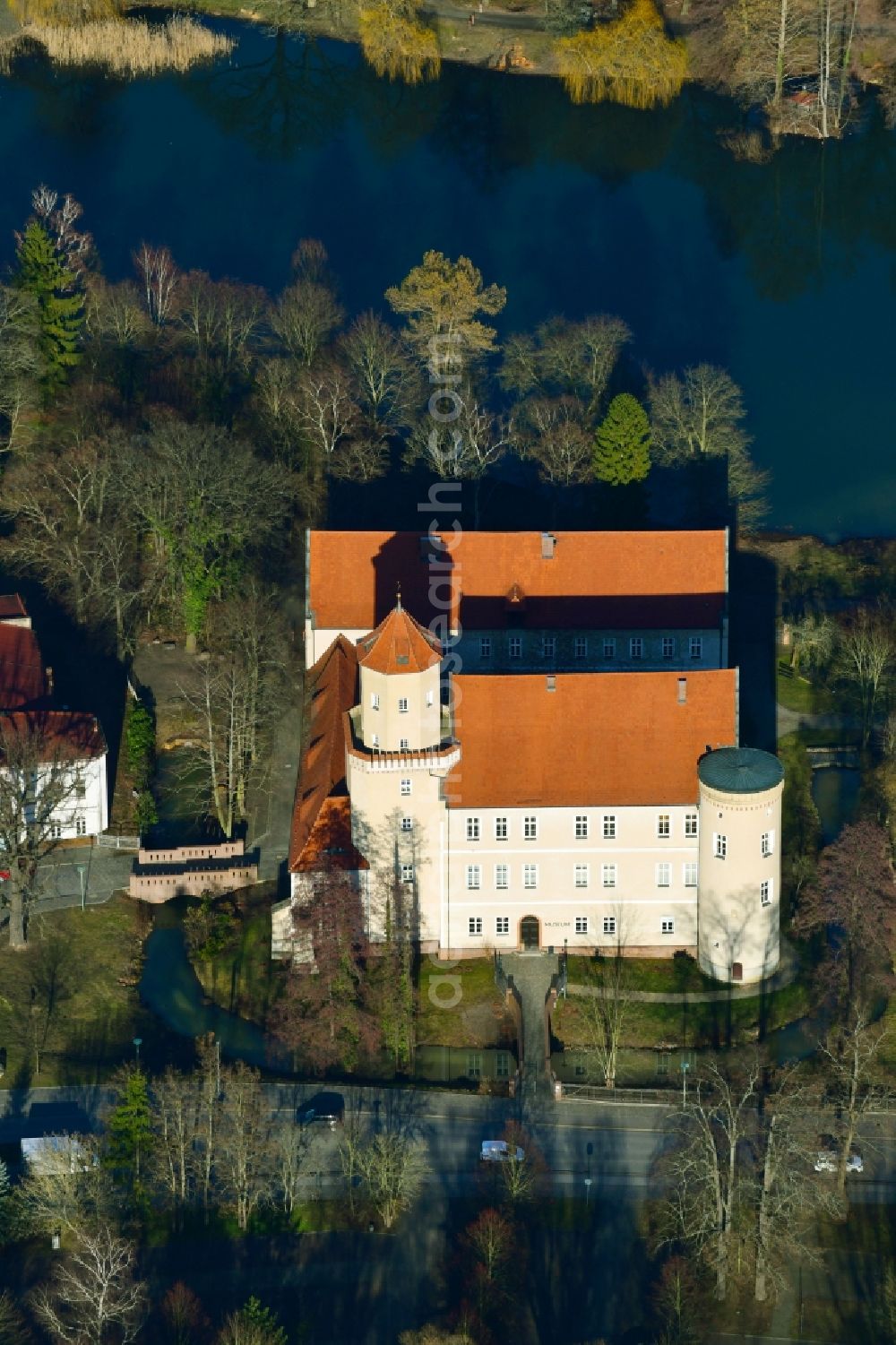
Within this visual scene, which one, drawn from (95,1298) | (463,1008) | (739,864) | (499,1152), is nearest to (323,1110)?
(499,1152)

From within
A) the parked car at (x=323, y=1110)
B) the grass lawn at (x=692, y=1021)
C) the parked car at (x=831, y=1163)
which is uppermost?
the grass lawn at (x=692, y=1021)

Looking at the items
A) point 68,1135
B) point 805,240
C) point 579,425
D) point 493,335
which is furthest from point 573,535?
point 805,240

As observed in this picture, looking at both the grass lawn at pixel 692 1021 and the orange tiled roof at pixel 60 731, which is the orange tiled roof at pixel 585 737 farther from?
the orange tiled roof at pixel 60 731

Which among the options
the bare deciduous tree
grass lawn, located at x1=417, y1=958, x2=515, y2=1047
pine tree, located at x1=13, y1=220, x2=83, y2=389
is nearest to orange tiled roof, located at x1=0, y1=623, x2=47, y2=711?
pine tree, located at x1=13, y1=220, x2=83, y2=389

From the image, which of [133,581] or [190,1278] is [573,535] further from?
[190,1278]

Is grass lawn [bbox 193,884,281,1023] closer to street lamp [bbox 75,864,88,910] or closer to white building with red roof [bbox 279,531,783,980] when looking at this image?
white building with red roof [bbox 279,531,783,980]

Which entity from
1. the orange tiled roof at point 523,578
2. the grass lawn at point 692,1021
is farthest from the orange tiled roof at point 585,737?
the orange tiled roof at point 523,578
